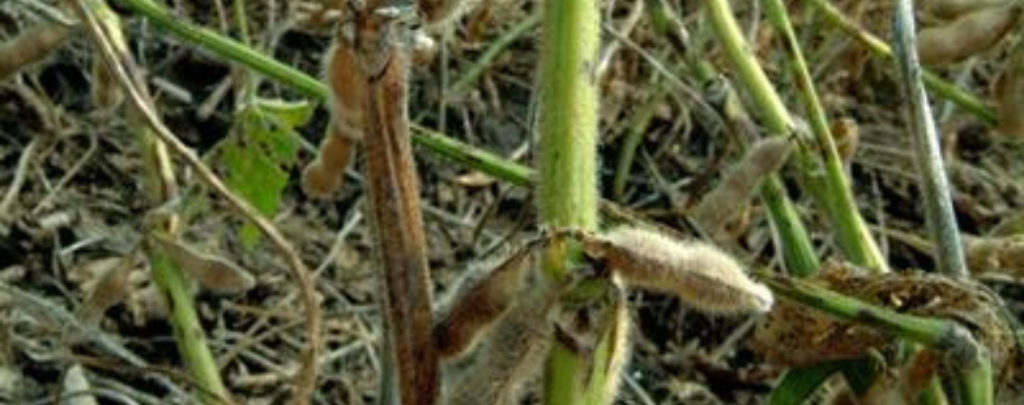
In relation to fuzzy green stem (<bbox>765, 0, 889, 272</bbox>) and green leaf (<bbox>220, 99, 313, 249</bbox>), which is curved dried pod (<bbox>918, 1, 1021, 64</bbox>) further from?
green leaf (<bbox>220, 99, 313, 249</bbox>)

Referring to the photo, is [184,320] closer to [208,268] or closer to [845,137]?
[208,268]

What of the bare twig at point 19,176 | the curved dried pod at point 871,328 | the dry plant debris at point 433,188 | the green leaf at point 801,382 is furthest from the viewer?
the bare twig at point 19,176

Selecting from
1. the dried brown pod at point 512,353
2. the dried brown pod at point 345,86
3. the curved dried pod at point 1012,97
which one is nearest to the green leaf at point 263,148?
the dried brown pod at point 345,86

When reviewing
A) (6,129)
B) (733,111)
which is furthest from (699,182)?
(6,129)

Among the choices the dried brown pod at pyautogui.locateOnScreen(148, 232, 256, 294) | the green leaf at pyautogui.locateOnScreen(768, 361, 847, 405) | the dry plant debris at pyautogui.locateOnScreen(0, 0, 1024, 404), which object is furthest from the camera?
the dry plant debris at pyautogui.locateOnScreen(0, 0, 1024, 404)

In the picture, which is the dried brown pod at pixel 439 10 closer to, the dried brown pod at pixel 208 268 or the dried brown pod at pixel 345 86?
the dried brown pod at pixel 345 86

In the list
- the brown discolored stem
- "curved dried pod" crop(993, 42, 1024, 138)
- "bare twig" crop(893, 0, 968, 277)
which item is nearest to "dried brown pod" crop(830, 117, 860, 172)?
"curved dried pod" crop(993, 42, 1024, 138)

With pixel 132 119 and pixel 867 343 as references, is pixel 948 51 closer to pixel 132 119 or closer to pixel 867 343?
pixel 867 343
